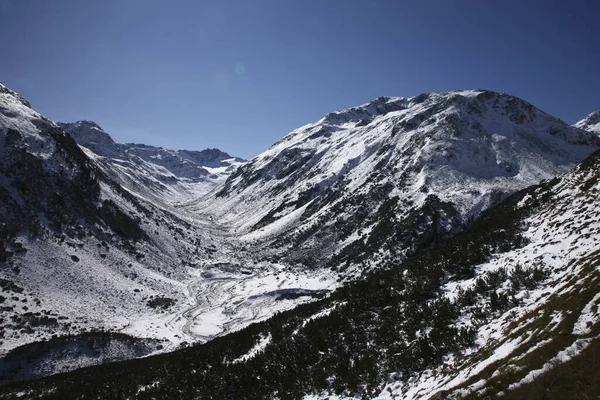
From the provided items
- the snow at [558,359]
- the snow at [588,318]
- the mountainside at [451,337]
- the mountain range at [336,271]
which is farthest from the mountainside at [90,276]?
the snow at [588,318]

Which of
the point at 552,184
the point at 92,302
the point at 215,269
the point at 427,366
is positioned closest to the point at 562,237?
the point at 427,366

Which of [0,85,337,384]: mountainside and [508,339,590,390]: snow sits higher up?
[0,85,337,384]: mountainside

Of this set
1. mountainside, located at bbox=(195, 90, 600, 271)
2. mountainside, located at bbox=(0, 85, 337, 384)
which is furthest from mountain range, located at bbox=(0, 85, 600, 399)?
mountainside, located at bbox=(195, 90, 600, 271)

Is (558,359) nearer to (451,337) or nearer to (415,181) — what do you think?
(451,337)

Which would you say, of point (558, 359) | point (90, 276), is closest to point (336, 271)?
point (90, 276)

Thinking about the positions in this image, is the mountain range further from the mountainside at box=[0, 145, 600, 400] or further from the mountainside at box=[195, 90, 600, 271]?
the mountainside at box=[195, 90, 600, 271]
